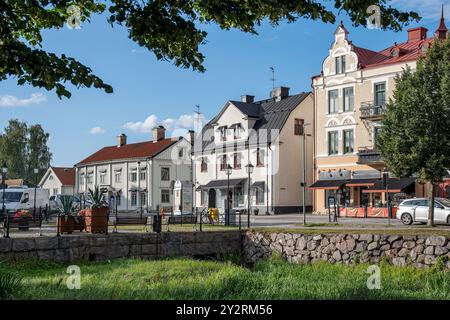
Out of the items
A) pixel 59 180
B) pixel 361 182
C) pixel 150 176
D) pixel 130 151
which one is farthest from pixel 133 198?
pixel 361 182

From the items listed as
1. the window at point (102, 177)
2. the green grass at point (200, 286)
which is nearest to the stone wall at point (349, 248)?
the green grass at point (200, 286)

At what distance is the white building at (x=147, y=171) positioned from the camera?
6562 centimetres

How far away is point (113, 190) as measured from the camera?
231 ft

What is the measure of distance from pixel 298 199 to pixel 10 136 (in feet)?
160

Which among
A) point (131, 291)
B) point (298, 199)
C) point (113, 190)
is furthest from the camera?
point (113, 190)

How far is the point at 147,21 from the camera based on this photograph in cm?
777

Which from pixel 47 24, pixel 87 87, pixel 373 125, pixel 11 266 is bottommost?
pixel 11 266

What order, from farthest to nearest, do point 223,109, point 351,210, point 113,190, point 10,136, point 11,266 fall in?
point 10,136
point 113,190
point 223,109
point 351,210
point 11,266

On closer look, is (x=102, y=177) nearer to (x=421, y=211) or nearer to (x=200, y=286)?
(x=421, y=211)

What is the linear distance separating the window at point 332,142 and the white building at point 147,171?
21.9m

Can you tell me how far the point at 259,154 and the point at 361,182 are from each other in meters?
12.5
